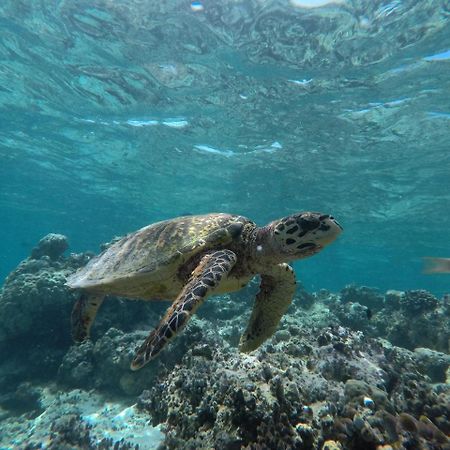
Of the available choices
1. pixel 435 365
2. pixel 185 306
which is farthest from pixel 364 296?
pixel 185 306

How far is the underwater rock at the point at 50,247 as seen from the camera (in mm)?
13086

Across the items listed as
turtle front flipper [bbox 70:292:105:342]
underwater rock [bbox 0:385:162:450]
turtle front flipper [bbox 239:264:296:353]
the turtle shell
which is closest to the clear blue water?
turtle front flipper [bbox 239:264:296:353]

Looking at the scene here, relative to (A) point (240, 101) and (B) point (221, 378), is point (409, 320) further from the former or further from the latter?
(A) point (240, 101)

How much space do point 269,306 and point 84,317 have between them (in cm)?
378

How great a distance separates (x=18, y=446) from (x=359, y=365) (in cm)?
727

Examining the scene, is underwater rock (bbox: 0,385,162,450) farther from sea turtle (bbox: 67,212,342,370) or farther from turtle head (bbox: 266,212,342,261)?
turtle head (bbox: 266,212,342,261)

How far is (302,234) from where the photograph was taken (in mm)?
4305

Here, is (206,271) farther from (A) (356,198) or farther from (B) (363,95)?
(A) (356,198)

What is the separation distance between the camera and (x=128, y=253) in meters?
5.83

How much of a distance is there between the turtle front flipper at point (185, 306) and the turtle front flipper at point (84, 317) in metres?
3.11

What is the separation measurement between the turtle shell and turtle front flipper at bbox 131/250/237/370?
1.50ft

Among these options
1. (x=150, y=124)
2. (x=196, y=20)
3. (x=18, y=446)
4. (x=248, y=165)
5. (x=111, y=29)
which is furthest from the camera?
(x=248, y=165)

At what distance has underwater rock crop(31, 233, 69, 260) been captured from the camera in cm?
1309

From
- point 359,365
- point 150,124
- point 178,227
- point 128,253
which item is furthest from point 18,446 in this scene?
point 150,124
